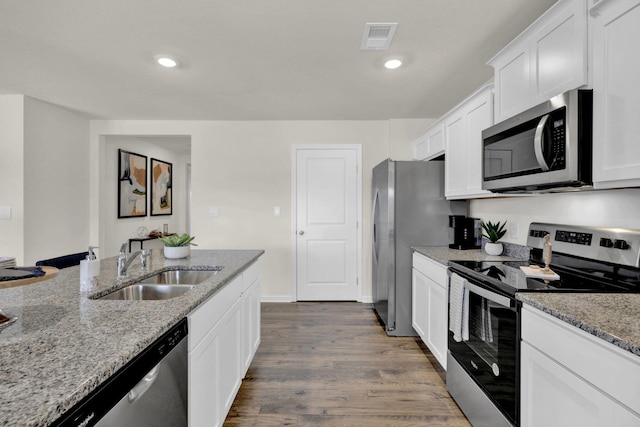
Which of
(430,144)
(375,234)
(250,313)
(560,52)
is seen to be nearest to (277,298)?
(375,234)

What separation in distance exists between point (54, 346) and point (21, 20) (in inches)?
86.4

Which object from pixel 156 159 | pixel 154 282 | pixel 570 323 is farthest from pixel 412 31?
pixel 156 159

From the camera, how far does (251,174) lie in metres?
4.18

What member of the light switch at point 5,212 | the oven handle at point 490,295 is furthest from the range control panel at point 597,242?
the light switch at point 5,212

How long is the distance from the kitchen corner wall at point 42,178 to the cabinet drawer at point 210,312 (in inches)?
117

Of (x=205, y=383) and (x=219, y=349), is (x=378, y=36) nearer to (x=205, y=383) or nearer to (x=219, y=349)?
(x=219, y=349)

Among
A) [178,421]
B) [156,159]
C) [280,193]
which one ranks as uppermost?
[156,159]

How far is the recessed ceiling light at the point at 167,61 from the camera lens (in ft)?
7.87

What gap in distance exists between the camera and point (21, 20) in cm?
195

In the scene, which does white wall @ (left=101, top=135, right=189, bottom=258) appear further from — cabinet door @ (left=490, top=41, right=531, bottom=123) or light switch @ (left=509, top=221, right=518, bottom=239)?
light switch @ (left=509, top=221, right=518, bottom=239)

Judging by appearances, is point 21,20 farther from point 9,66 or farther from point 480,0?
point 480,0

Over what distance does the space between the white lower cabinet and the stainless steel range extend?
1316 mm

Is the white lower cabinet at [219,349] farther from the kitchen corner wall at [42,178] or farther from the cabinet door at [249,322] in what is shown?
the kitchen corner wall at [42,178]

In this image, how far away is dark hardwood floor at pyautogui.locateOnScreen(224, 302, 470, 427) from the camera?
6.18 feet
